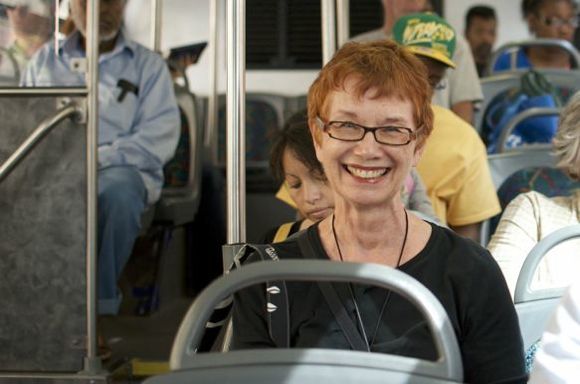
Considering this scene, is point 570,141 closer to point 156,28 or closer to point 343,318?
point 343,318

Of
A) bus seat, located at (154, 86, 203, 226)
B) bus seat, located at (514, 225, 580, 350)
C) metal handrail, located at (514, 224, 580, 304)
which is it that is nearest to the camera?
metal handrail, located at (514, 224, 580, 304)

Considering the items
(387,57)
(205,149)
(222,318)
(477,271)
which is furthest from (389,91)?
(205,149)

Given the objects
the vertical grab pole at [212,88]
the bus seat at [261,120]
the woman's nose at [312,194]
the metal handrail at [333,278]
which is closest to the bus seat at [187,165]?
the vertical grab pole at [212,88]

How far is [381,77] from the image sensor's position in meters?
2.41

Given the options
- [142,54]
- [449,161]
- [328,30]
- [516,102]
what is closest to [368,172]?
[328,30]

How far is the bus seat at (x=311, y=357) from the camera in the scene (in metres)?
1.85

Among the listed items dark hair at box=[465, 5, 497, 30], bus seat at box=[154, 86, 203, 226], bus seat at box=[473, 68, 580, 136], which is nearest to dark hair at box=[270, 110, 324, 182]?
bus seat at box=[473, 68, 580, 136]

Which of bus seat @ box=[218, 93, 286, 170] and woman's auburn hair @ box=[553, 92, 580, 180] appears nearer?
woman's auburn hair @ box=[553, 92, 580, 180]

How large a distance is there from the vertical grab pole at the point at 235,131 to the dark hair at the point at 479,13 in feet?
14.4

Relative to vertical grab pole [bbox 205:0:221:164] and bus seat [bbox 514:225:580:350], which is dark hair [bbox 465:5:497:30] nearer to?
vertical grab pole [bbox 205:0:221:164]

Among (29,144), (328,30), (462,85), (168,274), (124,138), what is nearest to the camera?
(328,30)

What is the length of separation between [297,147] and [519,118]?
1.72 m

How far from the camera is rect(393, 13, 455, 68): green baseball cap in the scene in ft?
13.9

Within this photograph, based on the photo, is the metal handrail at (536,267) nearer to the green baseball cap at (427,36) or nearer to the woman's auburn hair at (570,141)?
the woman's auburn hair at (570,141)
